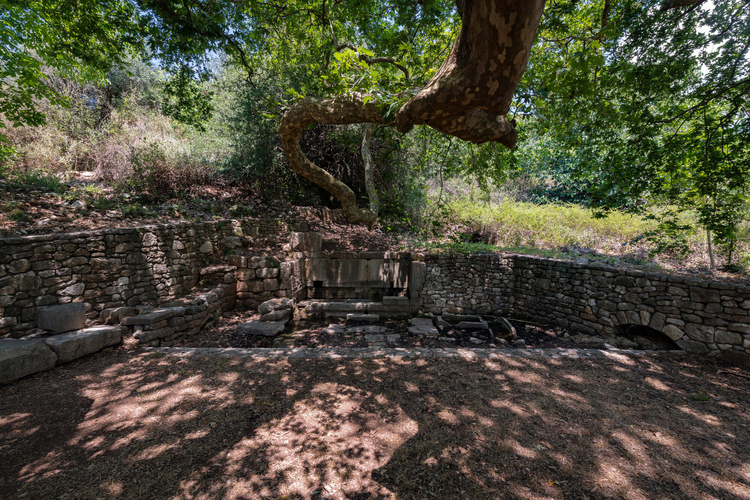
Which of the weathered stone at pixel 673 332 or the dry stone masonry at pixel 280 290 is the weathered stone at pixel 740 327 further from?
the weathered stone at pixel 673 332

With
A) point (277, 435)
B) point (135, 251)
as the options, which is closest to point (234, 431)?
point (277, 435)

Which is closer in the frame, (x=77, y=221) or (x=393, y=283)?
(x=77, y=221)

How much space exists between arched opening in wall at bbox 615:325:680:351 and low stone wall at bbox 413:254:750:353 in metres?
0.22

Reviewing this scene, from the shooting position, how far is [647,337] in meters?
5.38

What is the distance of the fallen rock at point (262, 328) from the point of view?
5480mm

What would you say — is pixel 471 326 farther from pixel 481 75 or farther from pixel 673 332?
pixel 481 75

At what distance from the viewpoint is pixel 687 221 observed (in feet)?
24.4

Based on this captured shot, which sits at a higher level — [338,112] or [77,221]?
[338,112]

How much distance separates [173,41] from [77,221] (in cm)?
377

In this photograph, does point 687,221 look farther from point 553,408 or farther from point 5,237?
point 5,237

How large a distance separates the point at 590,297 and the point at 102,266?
965 cm

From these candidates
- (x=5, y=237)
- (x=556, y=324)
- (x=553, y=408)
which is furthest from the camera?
(x=556, y=324)

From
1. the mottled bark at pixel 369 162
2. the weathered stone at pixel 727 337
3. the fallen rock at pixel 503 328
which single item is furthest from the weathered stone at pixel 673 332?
the mottled bark at pixel 369 162

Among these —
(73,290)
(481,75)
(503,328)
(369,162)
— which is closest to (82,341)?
(73,290)
